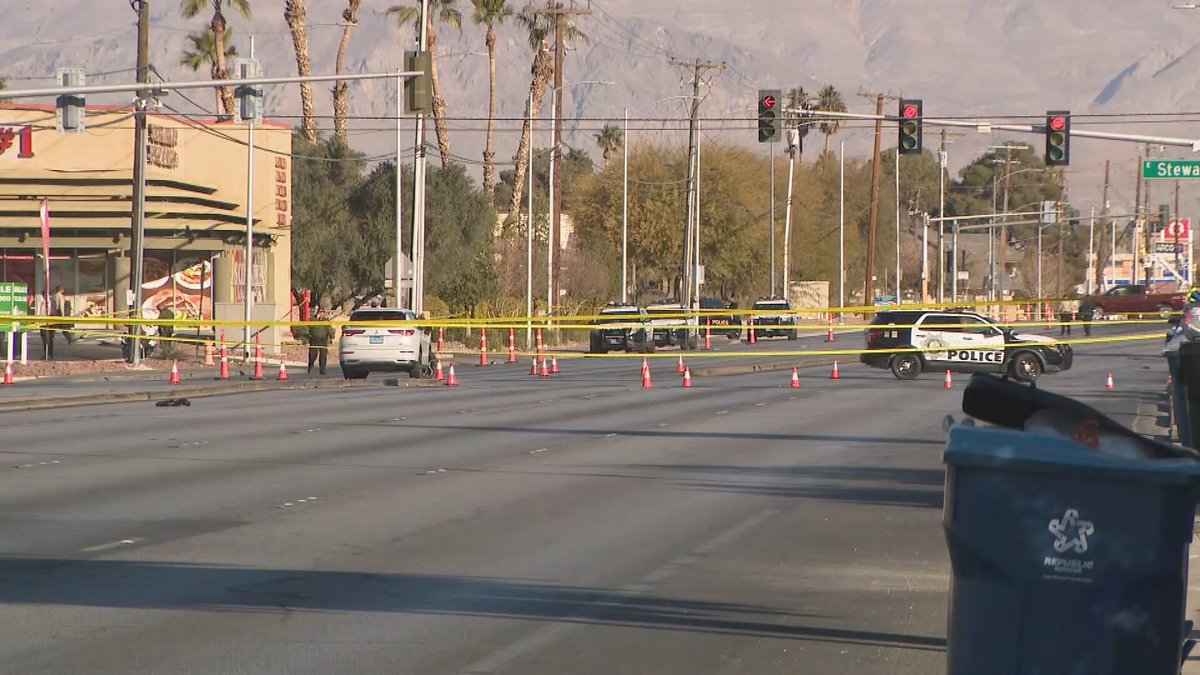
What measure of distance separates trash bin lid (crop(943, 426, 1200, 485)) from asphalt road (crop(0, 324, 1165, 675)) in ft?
7.96

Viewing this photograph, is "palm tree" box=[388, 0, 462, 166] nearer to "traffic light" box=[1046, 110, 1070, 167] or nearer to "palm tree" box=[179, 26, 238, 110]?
"palm tree" box=[179, 26, 238, 110]

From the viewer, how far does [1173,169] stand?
131ft

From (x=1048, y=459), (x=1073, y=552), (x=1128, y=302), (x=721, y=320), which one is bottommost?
(x=1073, y=552)

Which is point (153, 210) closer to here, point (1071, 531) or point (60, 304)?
point (60, 304)

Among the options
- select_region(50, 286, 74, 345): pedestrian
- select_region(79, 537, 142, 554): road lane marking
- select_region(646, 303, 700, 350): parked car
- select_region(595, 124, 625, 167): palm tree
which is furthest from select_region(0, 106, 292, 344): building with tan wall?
select_region(595, 124, 625, 167): palm tree

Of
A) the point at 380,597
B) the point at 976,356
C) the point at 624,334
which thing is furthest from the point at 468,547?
the point at 624,334

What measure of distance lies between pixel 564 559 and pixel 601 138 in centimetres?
12797

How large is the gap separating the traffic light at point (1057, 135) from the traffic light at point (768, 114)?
6018 mm

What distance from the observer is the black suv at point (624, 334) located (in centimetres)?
6028

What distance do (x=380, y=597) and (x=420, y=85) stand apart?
24924 mm

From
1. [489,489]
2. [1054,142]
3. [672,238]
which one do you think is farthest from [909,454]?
[672,238]

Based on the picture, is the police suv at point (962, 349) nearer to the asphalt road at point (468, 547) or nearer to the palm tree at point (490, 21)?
the asphalt road at point (468, 547)

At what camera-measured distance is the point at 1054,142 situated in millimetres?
39406

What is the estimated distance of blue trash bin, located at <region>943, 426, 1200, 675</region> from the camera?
6672mm
